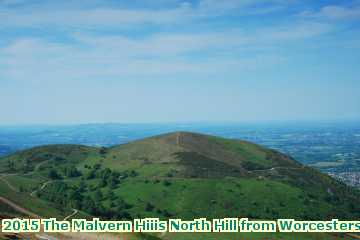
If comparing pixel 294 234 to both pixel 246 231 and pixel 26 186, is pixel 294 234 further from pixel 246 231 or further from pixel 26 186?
pixel 26 186

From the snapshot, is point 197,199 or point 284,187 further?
point 284,187

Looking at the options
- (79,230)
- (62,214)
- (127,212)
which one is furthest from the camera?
(127,212)

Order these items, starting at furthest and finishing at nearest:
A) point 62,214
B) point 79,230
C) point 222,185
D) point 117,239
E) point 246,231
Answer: point 222,185, point 62,214, point 246,231, point 79,230, point 117,239

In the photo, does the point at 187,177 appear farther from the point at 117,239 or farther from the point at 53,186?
the point at 117,239

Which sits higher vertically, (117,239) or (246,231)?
(117,239)

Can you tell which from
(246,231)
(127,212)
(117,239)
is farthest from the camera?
(127,212)

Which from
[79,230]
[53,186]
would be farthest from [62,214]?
[53,186]

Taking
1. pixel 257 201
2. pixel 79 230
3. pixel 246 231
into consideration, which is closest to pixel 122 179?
pixel 257 201

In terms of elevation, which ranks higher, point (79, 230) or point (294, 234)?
point (79, 230)

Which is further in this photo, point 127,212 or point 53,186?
point 53,186
